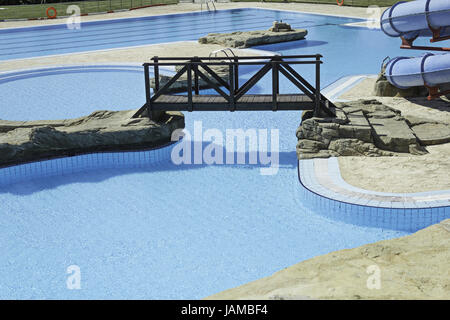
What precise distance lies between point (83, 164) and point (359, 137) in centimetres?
406

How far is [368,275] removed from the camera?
14.8 feet

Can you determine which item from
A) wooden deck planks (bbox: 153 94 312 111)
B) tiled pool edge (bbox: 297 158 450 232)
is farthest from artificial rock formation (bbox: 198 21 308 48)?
tiled pool edge (bbox: 297 158 450 232)

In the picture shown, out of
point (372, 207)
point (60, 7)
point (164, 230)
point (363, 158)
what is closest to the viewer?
point (372, 207)

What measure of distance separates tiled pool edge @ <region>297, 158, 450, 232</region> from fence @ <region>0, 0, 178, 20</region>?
2137 centimetres

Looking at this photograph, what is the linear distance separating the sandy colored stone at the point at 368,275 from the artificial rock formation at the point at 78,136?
465cm

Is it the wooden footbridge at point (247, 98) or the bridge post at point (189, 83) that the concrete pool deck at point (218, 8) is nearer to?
the wooden footbridge at point (247, 98)

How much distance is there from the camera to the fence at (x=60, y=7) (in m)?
26.4

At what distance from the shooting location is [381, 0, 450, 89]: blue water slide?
32.5 ft

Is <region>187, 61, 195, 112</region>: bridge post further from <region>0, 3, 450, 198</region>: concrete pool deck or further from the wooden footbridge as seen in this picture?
<region>0, 3, 450, 198</region>: concrete pool deck

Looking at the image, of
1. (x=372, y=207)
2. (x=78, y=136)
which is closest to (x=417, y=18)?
(x=372, y=207)

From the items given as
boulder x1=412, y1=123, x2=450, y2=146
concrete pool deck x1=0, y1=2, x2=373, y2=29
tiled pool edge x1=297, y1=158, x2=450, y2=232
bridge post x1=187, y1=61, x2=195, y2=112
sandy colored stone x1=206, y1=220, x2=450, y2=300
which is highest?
concrete pool deck x1=0, y1=2, x2=373, y2=29

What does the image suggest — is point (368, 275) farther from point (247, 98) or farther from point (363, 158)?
point (247, 98)

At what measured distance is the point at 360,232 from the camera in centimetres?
654
